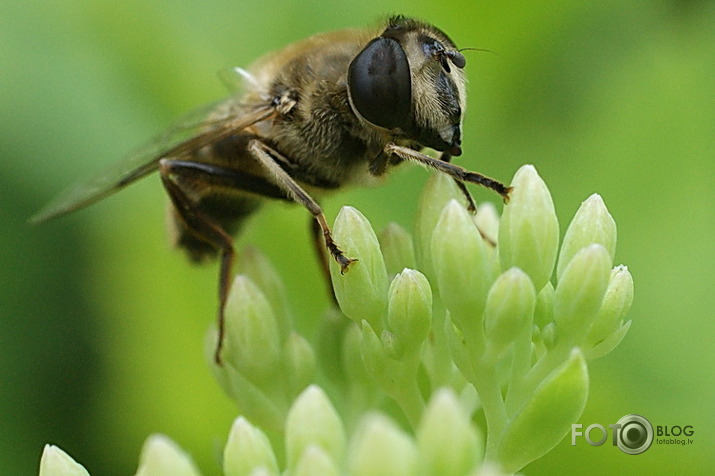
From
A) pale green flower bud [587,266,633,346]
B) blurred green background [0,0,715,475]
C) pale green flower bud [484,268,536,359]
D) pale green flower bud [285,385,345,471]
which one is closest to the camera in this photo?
pale green flower bud [285,385,345,471]

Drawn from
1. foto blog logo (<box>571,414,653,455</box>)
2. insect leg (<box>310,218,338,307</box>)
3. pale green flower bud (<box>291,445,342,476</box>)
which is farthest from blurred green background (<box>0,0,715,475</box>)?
pale green flower bud (<box>291,445,342,476</box>)

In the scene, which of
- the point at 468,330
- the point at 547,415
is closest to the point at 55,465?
the point at 468,330

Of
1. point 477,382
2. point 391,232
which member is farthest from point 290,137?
point 477,382

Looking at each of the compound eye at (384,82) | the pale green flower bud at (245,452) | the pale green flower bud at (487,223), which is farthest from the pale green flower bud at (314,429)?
the pale green flower bud at (487,223)

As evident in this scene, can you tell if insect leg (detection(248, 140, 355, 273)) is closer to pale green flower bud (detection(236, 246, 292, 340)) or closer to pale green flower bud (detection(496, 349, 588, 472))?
pale green flower bud (detection(236, 246, 292, 340))

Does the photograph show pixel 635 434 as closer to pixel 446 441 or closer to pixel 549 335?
pixel 549 335

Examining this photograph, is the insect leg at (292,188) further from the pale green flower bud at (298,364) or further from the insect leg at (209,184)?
the pale green flower bud at (298,364)

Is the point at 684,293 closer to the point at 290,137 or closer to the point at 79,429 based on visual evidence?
the point at 290,137
